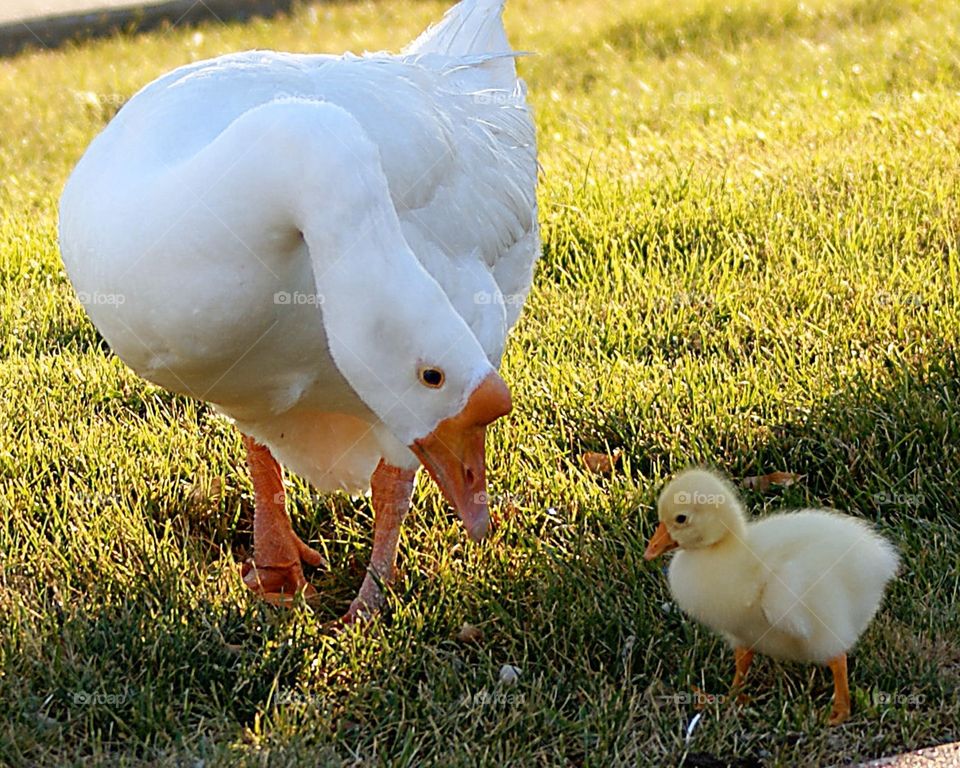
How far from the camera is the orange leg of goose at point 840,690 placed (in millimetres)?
3543

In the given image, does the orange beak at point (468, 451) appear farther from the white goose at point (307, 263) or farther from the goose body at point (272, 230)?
the goose body at point (272, 230)

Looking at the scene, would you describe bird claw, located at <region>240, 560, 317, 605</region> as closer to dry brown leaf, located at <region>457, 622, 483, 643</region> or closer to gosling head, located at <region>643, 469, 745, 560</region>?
dry brown leaf, located at <region>457, 622, 483, 643</region>

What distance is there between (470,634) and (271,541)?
818 millimetres

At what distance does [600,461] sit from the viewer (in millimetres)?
A: 4789

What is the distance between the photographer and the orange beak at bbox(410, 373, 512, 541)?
3.31 meters

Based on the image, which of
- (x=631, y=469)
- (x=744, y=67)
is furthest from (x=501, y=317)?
(x=744, y=67)

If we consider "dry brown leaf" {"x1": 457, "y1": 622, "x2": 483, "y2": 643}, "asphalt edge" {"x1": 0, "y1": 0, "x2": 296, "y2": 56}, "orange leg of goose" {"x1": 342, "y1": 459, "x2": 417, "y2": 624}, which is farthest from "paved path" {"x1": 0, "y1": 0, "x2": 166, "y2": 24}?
"dry brown leaf" {"x1": 457, "y1": 622, "x2": 483, "y2": 643}

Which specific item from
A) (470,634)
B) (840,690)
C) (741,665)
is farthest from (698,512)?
(470,634)

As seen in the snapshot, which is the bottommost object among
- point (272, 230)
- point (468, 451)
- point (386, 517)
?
point (386, 517)

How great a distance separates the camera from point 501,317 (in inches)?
162

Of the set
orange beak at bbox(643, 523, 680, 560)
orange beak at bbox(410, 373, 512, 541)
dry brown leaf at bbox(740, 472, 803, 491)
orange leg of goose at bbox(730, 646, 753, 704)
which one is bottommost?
dry brown leaf at bbox(740, 472, 803, 491)

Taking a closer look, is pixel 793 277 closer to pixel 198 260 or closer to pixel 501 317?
pixel 501 317

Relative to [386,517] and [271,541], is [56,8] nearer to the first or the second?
[271,541]

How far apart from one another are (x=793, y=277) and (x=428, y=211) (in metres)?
2.35
